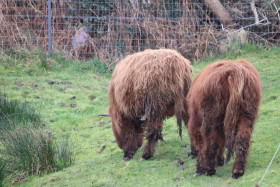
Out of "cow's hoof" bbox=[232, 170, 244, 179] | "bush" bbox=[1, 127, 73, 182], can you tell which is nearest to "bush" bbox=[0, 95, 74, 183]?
"bush" bbox=[1, 127, 73, 182]

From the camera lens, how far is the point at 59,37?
42.8 feet

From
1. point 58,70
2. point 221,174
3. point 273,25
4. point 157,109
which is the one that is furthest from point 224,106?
point 273,25

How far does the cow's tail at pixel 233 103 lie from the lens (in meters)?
4.68

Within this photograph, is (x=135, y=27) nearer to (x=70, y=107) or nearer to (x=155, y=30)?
(x=155, y=30)

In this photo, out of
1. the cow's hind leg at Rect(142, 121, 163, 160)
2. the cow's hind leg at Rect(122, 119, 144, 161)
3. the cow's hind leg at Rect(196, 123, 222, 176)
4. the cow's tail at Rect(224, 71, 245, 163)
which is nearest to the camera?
the cow's tail at Rect(224, 71, 245, 163)

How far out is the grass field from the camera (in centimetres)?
547

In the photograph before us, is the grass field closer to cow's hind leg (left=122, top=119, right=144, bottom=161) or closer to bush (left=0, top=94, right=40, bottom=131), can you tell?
cow's hind leg (left=122, top=119, right=144, bottom=161)

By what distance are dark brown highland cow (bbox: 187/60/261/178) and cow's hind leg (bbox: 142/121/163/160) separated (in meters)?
1.11

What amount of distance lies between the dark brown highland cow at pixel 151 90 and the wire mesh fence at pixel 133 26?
6.28 m

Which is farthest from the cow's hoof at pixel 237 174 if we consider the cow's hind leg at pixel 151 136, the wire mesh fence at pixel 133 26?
the wire mesh fence at pixel 133 26

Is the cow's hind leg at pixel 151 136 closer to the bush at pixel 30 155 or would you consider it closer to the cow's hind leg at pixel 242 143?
the bush at pixel 30 155

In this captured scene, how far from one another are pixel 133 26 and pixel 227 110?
28.2ft

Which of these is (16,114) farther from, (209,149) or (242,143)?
(242,143)

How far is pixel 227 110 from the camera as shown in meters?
4.75
